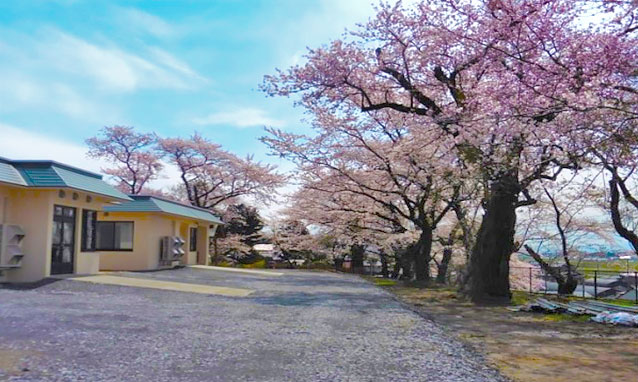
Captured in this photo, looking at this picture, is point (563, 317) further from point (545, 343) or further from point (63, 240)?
point (63, 240)

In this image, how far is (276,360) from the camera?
18.2ft

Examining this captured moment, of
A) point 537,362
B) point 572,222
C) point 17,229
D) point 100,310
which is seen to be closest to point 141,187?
point 17,229

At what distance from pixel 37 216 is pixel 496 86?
1056cm

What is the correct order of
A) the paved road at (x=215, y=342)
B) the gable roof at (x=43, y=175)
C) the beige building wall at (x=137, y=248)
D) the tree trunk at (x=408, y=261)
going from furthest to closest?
1. the tree trunk at (x=408, y=261)
2. the beige building wall at (x=137, y=248)
3. the gable roof at (x=43, y=175)
4. the paved road at (x=215, y=342)

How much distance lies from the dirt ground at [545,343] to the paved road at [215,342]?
49cm

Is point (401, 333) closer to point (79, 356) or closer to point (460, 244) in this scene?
point (79, 356)

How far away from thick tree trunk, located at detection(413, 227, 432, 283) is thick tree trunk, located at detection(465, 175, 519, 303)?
270 inches

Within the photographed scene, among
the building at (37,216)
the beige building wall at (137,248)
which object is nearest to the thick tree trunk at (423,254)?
the beige building wall at (137,248)

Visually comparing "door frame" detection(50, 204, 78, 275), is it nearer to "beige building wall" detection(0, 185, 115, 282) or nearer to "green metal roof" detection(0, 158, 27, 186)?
"beige building wall" detection(0, 185, 115, 282)

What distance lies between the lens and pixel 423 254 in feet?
70.2

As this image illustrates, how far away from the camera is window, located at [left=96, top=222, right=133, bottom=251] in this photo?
19.8 m

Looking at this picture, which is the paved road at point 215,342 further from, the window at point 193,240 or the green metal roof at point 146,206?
the window at point 193,240

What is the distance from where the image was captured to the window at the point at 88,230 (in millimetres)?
15497

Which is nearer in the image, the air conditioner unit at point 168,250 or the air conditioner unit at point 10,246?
the air conditioner unit at point 10,246
